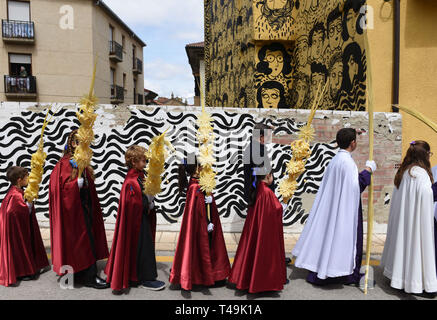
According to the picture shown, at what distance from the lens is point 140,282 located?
12.5 ft

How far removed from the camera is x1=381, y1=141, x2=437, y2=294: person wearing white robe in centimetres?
350

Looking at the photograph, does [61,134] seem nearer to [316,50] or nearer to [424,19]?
[316,50]

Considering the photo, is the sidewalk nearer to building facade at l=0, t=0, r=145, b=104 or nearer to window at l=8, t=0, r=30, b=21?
building facade at l=0, t=0, r=145, b=104

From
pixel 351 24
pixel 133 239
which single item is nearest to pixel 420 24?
pixel 351 24

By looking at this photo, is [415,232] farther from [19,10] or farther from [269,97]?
[19,10]

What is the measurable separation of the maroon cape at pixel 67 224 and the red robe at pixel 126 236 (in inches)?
14.1

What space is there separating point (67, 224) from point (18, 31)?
68.8 ft

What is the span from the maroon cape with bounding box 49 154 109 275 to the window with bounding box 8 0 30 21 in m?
21.1

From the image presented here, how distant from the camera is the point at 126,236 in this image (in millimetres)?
3576

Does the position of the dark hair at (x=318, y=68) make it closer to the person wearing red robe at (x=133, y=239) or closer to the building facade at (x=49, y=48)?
the person wearing red robe at (x=133, y=239)

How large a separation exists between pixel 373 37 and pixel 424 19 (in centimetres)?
105

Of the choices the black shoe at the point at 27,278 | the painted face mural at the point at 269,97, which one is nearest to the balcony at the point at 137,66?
the painted face mural at the point at 269,97

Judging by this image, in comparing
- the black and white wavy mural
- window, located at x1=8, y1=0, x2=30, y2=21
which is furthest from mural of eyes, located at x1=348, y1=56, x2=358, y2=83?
window, located at x1=8, y1=0, x2=30, y2=21

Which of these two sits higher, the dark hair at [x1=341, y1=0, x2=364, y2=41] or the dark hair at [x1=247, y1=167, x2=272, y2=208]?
the dark hair at [x1=341, y1=0, x2=364, y2=41]
